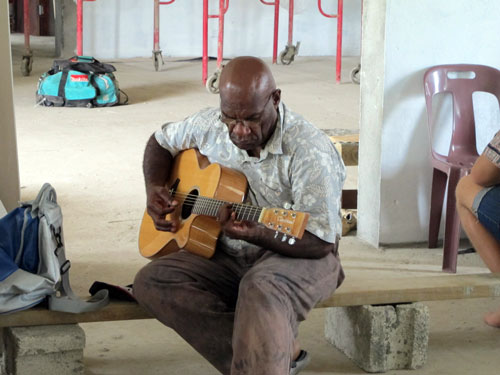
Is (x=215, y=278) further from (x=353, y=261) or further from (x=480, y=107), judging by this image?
(x=480, y=107)

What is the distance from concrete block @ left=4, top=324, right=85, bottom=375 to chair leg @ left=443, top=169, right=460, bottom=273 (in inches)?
75.6

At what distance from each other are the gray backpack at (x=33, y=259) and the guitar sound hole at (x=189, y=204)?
1.45 feet

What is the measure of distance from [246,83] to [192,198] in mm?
497

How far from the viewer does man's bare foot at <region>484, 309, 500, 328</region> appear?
11.2 feet

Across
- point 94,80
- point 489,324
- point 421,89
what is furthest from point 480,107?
point 94,80

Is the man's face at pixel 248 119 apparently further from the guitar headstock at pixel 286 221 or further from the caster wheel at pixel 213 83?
the caster wheel at pixel 213 83

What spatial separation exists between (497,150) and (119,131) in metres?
4.33

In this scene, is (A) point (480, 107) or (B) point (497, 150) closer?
(B) point (497, 150)

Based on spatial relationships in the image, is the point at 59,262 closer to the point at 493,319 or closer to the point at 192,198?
the point at 192,198

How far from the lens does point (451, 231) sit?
4000 millimetres

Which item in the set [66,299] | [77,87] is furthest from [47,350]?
[77,87]

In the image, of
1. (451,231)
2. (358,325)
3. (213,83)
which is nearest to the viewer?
(358,325)

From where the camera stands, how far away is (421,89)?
13.9 ft

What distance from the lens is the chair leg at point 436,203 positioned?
4258 millimetres
